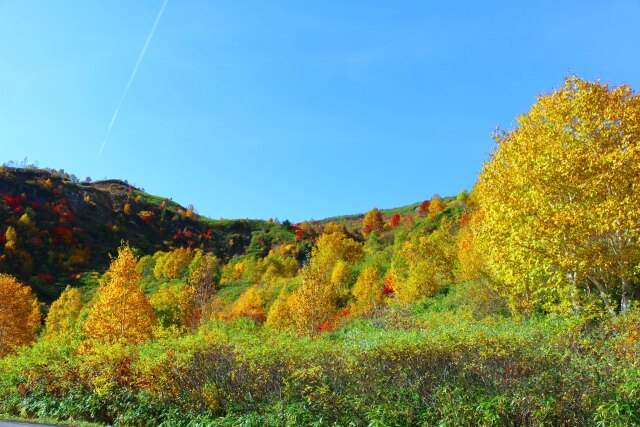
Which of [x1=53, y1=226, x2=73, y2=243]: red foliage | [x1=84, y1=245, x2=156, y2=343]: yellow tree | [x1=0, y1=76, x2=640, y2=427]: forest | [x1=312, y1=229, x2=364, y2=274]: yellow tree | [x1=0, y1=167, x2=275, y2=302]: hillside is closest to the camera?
[x1=0, y1=76, x2=640, y2=427]: forest

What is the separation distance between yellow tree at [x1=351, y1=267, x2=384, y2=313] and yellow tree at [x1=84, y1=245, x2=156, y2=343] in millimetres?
20702

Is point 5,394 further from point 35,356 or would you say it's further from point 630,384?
point 630,384

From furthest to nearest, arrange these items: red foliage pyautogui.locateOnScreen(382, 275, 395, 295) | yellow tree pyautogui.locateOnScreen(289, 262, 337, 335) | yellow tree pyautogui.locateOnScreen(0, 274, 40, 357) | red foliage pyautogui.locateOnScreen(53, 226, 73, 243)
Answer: red foliage pyautogui.locateOnScreen(53, 226, 73, 243) → red foliage pyautogui.locateOnScreen(382, 275, 395, 295) → yellow tree pyautogui.locateOnScreen(0, 274, 40, 357) → yellow tree pyautogui.locateOnScreen(289, 262, 337, 335)

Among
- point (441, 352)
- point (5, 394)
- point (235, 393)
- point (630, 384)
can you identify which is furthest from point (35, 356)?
point (630, 384)

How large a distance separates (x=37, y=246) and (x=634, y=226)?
107476mm

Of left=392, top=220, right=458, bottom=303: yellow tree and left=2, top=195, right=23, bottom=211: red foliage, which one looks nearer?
left=392, top=220, right=458, bottom=303: yellow tree

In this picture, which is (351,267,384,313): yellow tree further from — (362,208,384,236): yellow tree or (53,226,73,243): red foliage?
(53,226,73,243): red foliage

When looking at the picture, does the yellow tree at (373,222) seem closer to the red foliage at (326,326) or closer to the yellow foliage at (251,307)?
the yellow foliage at (251,307)

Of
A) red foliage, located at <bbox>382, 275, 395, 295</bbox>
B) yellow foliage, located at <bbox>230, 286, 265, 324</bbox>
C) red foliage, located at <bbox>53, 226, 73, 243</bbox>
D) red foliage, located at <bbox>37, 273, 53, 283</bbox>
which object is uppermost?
red foliage, located at <bbox>53, 226, 73, 243</bbox>

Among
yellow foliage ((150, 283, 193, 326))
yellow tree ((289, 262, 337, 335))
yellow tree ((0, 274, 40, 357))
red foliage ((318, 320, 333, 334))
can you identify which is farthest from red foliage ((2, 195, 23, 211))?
yellow tree ((289, 262, 337, 335))

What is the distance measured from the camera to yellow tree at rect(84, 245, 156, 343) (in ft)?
80.1

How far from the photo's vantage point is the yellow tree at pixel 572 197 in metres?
14.6

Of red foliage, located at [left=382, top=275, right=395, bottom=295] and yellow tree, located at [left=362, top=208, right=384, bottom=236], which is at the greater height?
yellow tree, located at [left=362, top=208, right=384, bottom=236]

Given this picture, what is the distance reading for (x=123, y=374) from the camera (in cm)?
1388
